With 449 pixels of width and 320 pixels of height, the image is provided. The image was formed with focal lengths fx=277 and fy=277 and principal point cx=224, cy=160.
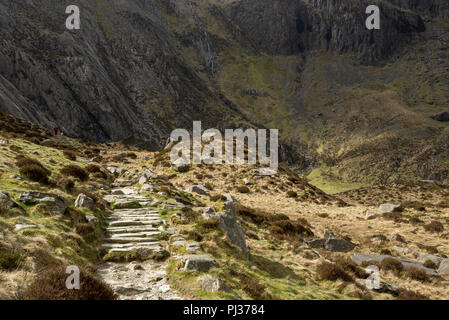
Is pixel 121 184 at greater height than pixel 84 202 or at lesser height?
lesser

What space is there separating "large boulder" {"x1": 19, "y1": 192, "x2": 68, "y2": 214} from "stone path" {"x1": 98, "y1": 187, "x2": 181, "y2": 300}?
2.37 m

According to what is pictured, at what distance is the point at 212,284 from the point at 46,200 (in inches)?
347

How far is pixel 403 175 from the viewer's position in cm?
11381

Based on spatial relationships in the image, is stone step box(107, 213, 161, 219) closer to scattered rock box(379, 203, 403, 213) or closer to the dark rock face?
scattered rock box(379, 203, 403, 213)

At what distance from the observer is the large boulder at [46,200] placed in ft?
39.4

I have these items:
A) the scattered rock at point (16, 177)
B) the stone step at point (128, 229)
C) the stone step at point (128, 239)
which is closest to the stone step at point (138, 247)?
the stone step at point (128, 239)

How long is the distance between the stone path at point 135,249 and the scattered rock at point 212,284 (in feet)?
2.82

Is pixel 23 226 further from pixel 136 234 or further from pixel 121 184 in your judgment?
pixel 121 184

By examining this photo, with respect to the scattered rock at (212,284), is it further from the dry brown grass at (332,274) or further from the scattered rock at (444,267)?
the scattered rock at (444,267)

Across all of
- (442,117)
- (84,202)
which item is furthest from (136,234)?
(442,117)

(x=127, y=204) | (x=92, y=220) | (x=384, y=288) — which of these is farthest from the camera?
(x=127, y=204)

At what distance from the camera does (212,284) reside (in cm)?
834

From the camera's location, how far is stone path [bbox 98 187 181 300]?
27.8ft
